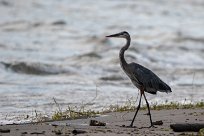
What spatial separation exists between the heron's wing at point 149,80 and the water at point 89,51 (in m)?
2.11

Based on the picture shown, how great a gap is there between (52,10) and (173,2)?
9.01 metres

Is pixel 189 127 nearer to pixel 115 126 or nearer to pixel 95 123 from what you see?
pixel 115 126

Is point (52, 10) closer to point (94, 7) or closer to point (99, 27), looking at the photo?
point (94, 7)

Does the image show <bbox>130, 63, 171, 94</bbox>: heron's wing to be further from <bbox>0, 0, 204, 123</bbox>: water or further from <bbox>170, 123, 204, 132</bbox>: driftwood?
<bbox>0, 0, 204, 123</bbox>: water

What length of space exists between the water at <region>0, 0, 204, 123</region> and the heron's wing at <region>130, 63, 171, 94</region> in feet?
6.92

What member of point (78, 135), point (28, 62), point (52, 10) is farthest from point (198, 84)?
point (52, 10)

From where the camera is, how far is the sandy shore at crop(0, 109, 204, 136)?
897cm

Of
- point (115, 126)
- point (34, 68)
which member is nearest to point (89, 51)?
point (34, 68)

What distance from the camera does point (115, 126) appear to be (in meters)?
9.75

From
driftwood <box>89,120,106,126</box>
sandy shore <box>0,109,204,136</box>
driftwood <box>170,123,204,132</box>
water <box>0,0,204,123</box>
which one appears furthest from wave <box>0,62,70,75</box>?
driftwood <box>170,123,204,132</box>

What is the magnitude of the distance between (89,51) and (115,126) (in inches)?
612

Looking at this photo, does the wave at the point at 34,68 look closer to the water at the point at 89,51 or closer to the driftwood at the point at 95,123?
the water at the point at 89,51

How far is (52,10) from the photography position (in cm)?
3975

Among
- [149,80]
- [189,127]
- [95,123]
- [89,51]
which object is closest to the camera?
[189,127]
